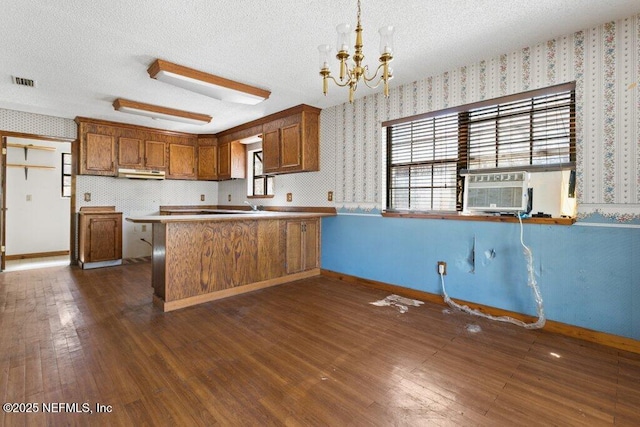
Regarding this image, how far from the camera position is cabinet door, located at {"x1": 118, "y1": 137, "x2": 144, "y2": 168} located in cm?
525

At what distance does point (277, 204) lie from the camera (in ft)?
17.6

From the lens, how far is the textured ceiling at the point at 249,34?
2.16 m

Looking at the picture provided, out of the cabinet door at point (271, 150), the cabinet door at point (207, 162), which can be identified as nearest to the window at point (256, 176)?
the cabinet door at point (207, 162)

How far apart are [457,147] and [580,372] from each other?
2.17 m

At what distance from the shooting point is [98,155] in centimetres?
504

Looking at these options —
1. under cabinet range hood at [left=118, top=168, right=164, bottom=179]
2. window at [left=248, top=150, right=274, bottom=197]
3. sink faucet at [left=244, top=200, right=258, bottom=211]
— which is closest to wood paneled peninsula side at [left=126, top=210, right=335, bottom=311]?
sink faucet at [left=244, top=200, right=258, bottom=211]

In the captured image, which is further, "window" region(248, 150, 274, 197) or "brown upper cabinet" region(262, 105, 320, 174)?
"window" region(248, 150, 274, 197)

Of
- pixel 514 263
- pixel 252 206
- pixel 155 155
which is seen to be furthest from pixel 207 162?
pixel 514 263

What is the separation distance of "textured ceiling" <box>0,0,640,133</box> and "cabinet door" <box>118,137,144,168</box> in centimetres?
164

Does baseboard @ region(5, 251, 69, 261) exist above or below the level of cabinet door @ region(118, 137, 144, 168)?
below

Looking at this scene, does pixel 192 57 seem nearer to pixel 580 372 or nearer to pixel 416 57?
pixel 416 57

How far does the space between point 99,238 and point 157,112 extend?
2293 millimetres

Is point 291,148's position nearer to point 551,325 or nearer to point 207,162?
point 207,162

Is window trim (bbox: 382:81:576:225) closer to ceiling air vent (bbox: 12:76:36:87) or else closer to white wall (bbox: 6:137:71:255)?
ceiling air vent (bbox: 12:76:36:87)
